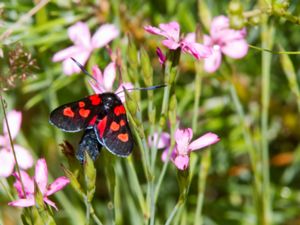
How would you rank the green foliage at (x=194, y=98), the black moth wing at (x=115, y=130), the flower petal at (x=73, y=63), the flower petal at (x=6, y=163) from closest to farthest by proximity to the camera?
the black moth wing at (x=115, y=130), the flower petal at (x=6, y=163), the flower petal at (x=73, y=63), the green foliage at (x=194, y=98)

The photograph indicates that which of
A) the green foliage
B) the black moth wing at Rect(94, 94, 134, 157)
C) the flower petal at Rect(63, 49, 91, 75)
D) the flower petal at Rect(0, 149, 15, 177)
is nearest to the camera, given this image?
the black moth wing at Rect(94, 94, 134, 157)

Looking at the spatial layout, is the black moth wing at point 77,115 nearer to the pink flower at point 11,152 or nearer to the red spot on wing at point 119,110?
the red spot on wing at point 119,110

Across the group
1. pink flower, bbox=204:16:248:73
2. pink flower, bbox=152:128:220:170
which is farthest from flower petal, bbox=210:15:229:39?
pink flower, bbox=152:128:220:170

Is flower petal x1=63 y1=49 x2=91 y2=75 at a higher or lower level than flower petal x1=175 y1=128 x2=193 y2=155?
higher

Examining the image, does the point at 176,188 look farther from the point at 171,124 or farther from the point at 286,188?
the point at 171,124

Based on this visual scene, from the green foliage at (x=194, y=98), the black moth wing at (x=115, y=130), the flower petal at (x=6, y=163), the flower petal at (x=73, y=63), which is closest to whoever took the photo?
the black moth wing at (x=115, y=130)

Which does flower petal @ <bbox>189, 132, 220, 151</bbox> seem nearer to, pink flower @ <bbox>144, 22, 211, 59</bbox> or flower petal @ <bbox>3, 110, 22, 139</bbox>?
pink flower @ <bbox>144, 22, 211, 59</bbox>

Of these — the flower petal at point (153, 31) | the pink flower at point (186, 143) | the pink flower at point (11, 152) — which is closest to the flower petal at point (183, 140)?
the pink flower at point (186, 143)

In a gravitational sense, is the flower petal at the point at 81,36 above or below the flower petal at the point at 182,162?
above
